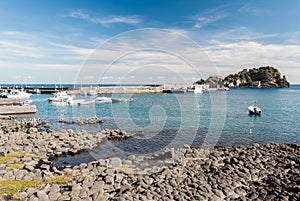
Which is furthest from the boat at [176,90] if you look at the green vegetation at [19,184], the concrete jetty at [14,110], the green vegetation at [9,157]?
the green vegetation at [19,184]

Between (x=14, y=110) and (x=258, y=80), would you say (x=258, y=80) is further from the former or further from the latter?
(x=14, y=110)

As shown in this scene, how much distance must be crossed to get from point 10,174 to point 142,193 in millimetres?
6304

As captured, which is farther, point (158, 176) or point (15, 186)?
point (158, 176)

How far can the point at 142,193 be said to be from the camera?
9.36 m

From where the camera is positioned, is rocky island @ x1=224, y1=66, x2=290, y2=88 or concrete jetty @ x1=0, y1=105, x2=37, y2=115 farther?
rocky island @ x1=224, y1=66, x2=290, y2=88

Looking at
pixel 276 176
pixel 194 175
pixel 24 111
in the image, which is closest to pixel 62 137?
pixel 194 175

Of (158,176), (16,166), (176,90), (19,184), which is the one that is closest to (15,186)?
(19,184)

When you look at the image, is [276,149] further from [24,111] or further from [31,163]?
[24,111]

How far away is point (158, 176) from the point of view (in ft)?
36.5

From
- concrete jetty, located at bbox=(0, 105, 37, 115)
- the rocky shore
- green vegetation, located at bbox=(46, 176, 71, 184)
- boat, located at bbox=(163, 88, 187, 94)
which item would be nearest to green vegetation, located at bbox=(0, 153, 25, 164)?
the rocky shore

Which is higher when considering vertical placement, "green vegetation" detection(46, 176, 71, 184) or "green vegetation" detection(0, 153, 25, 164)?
"green vegetation" detection(0, 153, 25, 164)

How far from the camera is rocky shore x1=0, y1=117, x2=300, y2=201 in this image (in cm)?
946

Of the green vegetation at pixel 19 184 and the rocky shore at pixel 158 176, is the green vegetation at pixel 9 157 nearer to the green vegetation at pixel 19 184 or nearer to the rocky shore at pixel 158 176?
the rocky shore at pixel 158 176

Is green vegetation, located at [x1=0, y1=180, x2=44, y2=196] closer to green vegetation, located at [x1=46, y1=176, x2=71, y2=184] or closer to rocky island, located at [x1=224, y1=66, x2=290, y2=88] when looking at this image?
green vegetation, located at [x1=46, y1=176, x2=71, y2=184]
